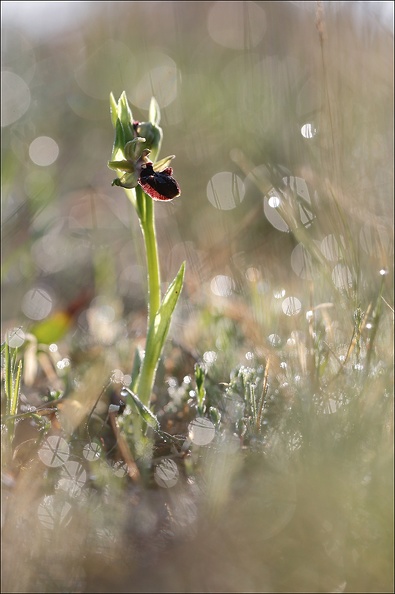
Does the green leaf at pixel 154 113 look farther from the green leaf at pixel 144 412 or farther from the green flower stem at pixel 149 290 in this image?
the green leaf at pixel 144 412

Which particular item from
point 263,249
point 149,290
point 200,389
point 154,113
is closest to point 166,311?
point 149,290

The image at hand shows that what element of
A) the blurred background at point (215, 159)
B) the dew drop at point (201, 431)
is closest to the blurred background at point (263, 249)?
the blurred background at point (215, 159)

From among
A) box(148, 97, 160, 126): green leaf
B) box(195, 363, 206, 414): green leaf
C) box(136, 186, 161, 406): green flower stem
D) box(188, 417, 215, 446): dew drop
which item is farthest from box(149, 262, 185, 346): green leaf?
box(148, 97, 160, 126): green leaf

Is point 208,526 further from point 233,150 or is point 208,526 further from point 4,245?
point 233,150

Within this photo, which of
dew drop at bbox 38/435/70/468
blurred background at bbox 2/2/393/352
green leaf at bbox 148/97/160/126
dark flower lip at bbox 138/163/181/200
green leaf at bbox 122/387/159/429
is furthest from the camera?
blurred background at bbox 2/2/393/352

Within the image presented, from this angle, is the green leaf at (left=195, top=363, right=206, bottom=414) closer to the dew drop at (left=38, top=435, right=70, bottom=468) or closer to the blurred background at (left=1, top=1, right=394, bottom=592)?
the blurred background at (left=1, top=1, right=394, bottom=592)

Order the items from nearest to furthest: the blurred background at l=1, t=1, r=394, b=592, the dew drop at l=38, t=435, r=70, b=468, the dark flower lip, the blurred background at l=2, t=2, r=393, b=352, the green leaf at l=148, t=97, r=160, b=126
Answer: the blurred background at l=1, t=1, r=394, b=592
the dew drop at l=38, t=435, r=70, b=468
the dark flower lip
the green leaf at l=148, t=97, r=160, b=126
the blurred background at l=2, t=2, r=393, b=352
